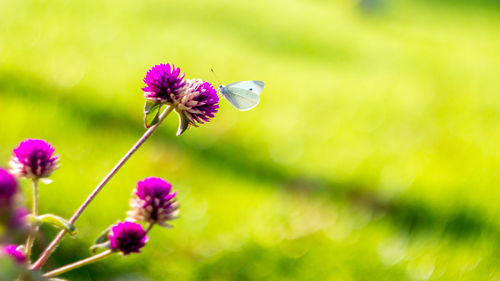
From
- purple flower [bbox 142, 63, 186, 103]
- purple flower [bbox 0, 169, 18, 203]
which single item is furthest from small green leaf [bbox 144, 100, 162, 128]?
purple flower [bbox 0, 169, 18, 203]

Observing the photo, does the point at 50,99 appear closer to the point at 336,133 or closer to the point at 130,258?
the point at 130,258

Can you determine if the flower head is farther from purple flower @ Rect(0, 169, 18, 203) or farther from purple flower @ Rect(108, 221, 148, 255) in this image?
purple flower @ Rect(0, 169, 18, 203)

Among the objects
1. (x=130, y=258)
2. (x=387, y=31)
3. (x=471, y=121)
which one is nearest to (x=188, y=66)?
(x=471, y=121)

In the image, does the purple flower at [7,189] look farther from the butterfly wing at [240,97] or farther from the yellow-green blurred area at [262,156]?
the yellow-green blurred area at [262,156]

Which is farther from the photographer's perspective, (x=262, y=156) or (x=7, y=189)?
(x=262, y=156)

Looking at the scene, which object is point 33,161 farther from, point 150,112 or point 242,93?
point 242,93

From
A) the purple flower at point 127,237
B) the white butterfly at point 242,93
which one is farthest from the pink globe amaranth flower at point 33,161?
the white butterfly at point 242,93

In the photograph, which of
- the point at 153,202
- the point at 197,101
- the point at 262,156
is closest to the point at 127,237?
the point at 153,202
